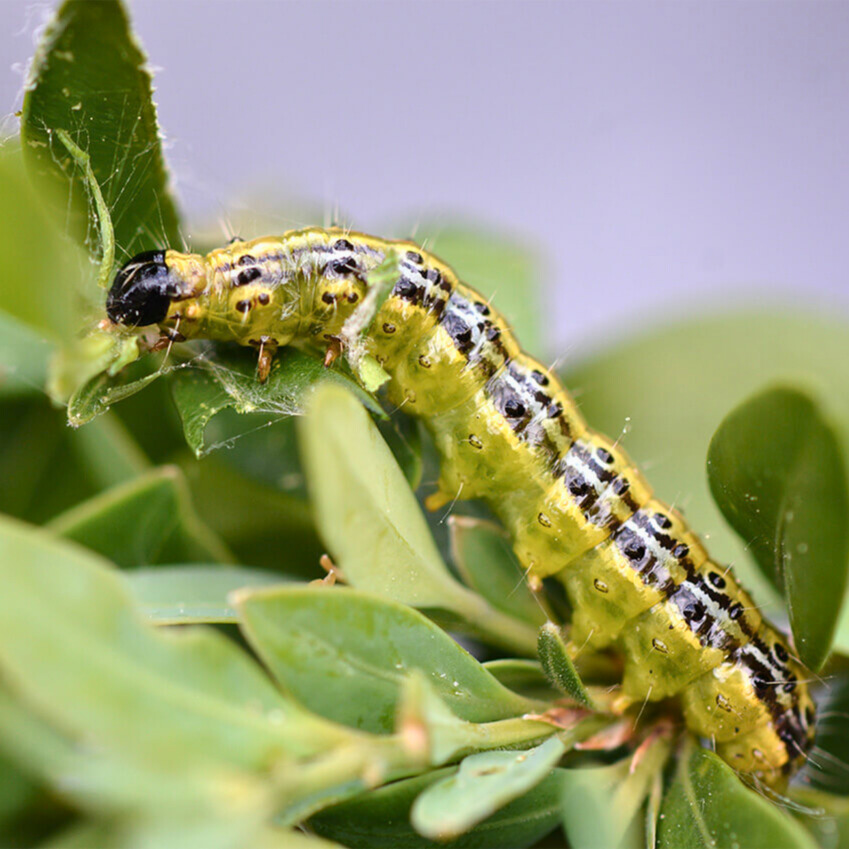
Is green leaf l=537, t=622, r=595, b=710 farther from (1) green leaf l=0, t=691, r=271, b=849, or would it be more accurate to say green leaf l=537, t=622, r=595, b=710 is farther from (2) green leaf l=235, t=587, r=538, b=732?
(1) green leaf l=0, t=691, r=271, b=849

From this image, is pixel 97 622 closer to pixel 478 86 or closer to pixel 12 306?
pixel 12 306

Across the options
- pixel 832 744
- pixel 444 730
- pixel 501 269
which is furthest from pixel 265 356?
pixel 832 744

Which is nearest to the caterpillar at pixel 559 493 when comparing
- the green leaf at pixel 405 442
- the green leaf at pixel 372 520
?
the green leaf at pixel 405 442

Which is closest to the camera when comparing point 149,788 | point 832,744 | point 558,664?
point 149,788

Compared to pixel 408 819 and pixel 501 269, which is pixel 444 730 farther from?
pixel 501 269

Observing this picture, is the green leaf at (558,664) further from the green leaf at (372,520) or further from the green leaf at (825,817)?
the green leaf at (825,817)

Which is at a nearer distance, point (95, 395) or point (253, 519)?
point (95, 395)

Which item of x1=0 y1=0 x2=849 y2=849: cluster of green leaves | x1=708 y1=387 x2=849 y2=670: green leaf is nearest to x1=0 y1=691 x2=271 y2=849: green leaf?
x1=0 y1=0 x2=849 y2=849: cluster of green leaves
